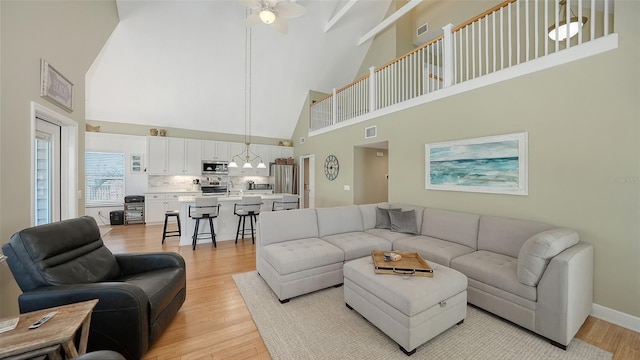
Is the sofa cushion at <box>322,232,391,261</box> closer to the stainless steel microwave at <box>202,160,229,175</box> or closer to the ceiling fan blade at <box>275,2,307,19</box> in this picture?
the ceiling fan blade at <box>275,2,307,19</box>

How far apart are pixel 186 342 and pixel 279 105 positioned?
6.64 metres

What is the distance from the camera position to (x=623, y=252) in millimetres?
2197

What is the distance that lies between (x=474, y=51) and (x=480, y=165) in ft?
5.49

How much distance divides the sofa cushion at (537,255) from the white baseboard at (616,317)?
87 cm

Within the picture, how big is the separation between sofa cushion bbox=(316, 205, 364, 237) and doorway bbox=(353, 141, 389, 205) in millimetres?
1914

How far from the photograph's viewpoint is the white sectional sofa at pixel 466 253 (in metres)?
1.94

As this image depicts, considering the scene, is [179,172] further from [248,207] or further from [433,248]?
[433,248]

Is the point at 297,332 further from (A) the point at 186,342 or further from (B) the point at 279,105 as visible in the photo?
(B) the point at 279,105

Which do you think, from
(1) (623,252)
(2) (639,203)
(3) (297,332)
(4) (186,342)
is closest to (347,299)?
(3) (297,332)

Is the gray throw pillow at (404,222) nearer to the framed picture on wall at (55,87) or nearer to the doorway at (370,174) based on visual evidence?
the doorway at (370,174)

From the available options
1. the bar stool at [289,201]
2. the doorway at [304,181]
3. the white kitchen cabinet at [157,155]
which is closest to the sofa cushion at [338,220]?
the bar stool at [289,201]

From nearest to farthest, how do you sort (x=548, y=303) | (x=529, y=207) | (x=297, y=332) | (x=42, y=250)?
(x=42, y=250) < (x=548, y=303) < (x=297, y=332) < (x=529, y=207)

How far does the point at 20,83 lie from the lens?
1.96 meters

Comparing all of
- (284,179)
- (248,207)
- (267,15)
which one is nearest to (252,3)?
(267,15)
